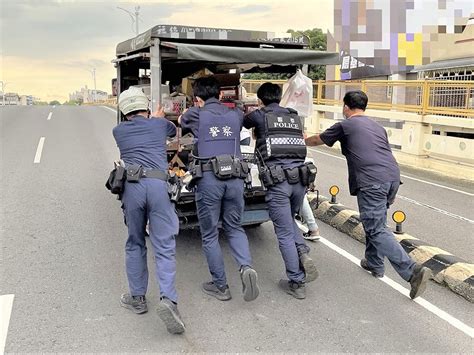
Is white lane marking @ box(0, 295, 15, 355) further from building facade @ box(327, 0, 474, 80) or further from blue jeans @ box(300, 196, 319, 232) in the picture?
building facade @ box(327, 0, 474, 80)

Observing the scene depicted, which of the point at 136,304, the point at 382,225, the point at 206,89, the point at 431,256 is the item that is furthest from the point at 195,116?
the point at 431,256

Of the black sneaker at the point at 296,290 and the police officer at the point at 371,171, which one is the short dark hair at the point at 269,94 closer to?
the police officer at the point at 371,171

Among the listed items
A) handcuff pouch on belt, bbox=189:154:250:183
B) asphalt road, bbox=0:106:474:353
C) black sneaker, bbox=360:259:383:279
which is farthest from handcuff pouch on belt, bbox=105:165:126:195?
black sneaker, bbox=360:259:383:279

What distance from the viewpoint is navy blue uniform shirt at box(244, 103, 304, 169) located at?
14.9 feet

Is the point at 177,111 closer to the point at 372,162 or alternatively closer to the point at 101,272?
the point at 101,272

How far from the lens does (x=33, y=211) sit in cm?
706

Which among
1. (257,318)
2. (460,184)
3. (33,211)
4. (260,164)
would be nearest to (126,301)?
(257,318)

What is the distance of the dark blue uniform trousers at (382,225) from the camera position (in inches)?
174

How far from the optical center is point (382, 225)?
4.60m

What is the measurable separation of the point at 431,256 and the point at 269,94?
7.90 ft

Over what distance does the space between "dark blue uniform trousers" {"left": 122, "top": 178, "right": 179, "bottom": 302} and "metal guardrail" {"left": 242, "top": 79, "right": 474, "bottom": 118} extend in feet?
18.7

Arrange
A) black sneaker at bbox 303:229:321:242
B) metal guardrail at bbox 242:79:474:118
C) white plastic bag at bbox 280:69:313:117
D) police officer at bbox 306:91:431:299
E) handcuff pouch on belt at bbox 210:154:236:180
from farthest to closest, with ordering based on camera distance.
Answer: metal guardrail at bbox 242:79:474:118, black sneaker at bbox 303:229:321:242, white plastic bag at bbox 280:69:313:117, police officer at bbox 306:91:431:299, handcuff pouch on belt at bbox 210:154:236:180

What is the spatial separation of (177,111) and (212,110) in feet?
6.56

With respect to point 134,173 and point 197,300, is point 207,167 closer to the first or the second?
point 134,173
